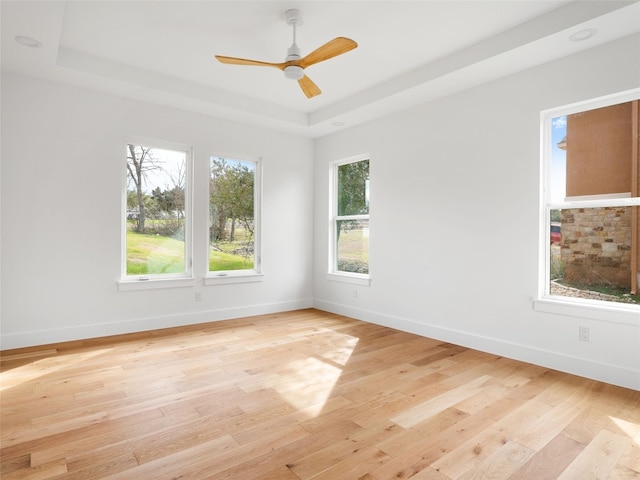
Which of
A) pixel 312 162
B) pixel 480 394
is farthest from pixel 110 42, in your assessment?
pixel 480 394

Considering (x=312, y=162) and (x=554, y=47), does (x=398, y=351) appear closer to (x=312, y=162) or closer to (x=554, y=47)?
(x=554, y=47)

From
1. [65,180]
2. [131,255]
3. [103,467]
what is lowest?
[103,467]

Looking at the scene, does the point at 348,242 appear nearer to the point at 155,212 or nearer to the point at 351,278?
the point at 351,278

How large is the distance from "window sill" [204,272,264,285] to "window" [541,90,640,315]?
343 cm

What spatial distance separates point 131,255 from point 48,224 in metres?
0.85

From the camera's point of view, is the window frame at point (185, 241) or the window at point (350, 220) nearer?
the window frame at point (185, 241)

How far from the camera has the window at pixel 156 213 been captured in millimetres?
4305

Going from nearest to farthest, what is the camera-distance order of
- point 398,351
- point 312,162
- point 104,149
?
point 398,351 → point 104,149 → point 312,162

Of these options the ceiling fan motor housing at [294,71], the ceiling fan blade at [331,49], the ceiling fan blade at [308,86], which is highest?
the ceiling fan blade at [331,49]

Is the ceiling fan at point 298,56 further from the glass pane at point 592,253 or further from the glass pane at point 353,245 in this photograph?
the glass pane at point 353,245

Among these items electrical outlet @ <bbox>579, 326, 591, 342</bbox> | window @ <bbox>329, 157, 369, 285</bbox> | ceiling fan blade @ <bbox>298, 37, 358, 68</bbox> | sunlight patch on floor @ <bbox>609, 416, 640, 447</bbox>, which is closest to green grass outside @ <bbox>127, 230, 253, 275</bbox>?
window @ <bbox>329, 157, 369, 285</bbox>

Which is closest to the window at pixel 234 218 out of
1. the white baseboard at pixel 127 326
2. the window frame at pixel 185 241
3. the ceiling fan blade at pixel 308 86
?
the window frame at pixel 185 241

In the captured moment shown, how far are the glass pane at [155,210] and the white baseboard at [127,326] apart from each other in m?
0.58

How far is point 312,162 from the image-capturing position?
582 centimetres
